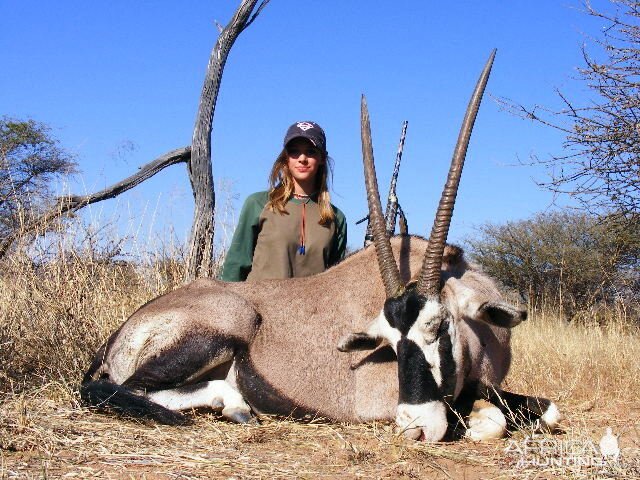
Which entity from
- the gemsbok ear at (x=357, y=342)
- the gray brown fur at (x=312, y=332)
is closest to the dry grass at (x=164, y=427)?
the gray brown fur at (x=312, y=332)

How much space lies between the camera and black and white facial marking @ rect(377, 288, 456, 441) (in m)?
3.46

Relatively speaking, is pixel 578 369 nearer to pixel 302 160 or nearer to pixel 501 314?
pixel 501 314

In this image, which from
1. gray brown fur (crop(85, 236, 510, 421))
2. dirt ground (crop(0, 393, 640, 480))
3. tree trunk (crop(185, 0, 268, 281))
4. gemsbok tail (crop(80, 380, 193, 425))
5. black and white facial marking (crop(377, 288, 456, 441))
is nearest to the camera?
dirt ground (crop(0, 393, 640, 480))

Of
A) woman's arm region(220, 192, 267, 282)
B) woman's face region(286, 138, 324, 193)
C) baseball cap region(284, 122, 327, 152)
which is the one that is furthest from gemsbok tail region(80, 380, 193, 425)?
baseball cap region(284, 122, 327, 152)

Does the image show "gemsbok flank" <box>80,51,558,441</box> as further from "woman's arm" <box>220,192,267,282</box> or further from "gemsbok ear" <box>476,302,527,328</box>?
"woman's arm" <box>220,192,267,282</box>

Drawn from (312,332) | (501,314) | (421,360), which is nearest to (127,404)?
(312,332)

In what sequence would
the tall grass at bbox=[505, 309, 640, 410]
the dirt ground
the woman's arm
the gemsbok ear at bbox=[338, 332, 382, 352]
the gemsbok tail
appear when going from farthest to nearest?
1. the woman's arm
2. the tall grass at bbox=[505, 309, 640, 410]
3. the gemsbok ear at bbox=[338, 332, 382, 352]
4. the gemsbok tail
5. the dirt ground

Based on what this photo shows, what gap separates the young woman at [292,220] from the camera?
542 centimetres

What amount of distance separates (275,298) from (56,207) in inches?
150

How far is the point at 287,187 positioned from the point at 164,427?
2.36m

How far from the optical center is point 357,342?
3.93 meters

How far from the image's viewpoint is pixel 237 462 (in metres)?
3.04

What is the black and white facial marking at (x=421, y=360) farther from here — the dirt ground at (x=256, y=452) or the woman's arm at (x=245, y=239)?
the woman's arm at (x=245, y=239)

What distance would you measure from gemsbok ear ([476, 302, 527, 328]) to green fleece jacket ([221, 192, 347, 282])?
1.65 metres
